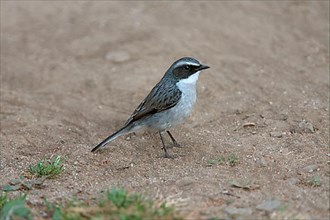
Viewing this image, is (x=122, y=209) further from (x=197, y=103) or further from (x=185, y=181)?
(x=197, y=103)

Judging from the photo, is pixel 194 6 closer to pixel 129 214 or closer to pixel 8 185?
pixel 8 185

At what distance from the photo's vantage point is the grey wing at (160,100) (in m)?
8.09

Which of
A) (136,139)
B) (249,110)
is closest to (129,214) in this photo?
(136,139)

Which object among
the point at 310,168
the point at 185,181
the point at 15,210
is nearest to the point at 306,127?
Result: the point at 310,168

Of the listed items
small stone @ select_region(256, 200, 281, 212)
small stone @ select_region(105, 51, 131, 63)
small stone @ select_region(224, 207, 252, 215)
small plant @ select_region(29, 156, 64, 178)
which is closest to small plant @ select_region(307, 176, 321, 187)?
small stone @ select_region(256, 200, 281, 212)

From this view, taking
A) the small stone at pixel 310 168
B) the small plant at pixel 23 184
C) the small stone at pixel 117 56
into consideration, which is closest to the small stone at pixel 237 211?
the small stone at pixel 310 168

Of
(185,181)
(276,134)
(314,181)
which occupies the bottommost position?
(276,134)

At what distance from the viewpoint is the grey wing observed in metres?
8.09

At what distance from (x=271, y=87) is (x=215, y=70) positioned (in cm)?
101

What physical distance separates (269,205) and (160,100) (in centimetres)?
259

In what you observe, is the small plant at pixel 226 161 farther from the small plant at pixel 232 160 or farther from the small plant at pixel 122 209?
the small plant at pixel 122 209

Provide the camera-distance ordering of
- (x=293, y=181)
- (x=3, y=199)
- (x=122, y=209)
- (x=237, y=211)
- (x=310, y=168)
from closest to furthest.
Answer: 1. (x=122, y=209)
2. (x=237, y=211)
3. (x=3, y=199)
4. (x=293, y=181)
5. (x=310, y=168)

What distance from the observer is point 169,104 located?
26.5ft

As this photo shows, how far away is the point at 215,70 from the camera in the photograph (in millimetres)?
10469
